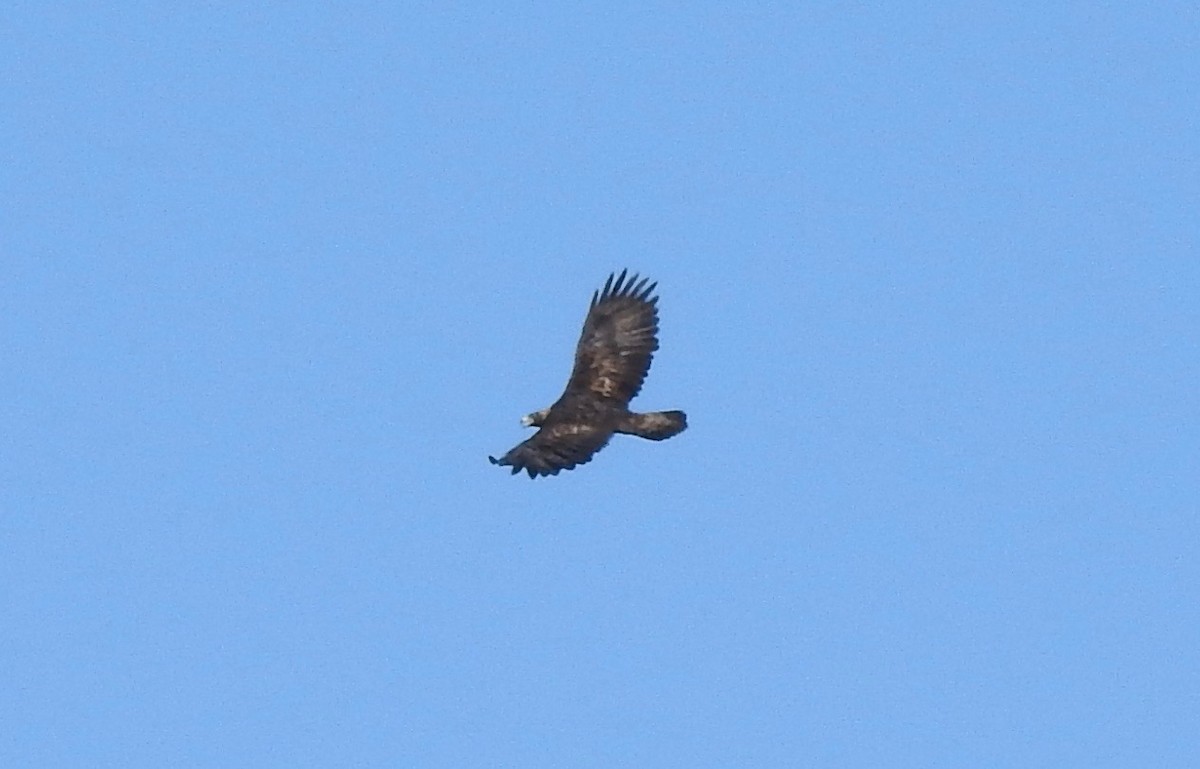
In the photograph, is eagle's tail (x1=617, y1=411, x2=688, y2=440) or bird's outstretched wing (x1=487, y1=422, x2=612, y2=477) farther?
eagle's tail (x1=617, y1=411, x2=688, y2=440)

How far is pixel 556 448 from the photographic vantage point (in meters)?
33.4

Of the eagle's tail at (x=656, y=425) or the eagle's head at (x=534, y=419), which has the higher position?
the eagle's head at (x=534, y=419)

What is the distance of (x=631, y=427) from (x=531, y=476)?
86.4 inches

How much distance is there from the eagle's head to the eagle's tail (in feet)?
5.68

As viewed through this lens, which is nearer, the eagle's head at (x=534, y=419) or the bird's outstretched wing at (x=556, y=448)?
the bird's outstretched wing at (x=556, y=448)

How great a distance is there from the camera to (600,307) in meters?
36.4

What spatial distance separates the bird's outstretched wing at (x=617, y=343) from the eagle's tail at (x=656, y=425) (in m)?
0.88

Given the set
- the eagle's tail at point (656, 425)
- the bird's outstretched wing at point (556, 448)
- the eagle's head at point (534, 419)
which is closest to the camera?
the bird's outstretched wing at point (556, 448)

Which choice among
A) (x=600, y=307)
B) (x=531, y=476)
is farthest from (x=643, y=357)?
(x=531, y=476)

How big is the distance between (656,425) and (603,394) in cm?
134

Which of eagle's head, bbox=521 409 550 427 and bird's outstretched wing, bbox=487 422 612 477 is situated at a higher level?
eagle's head, bbox=521 409 550 427

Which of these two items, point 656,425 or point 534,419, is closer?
point 656,425

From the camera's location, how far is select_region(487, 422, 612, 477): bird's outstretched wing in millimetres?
32656

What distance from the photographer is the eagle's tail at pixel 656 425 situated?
33969 mm
